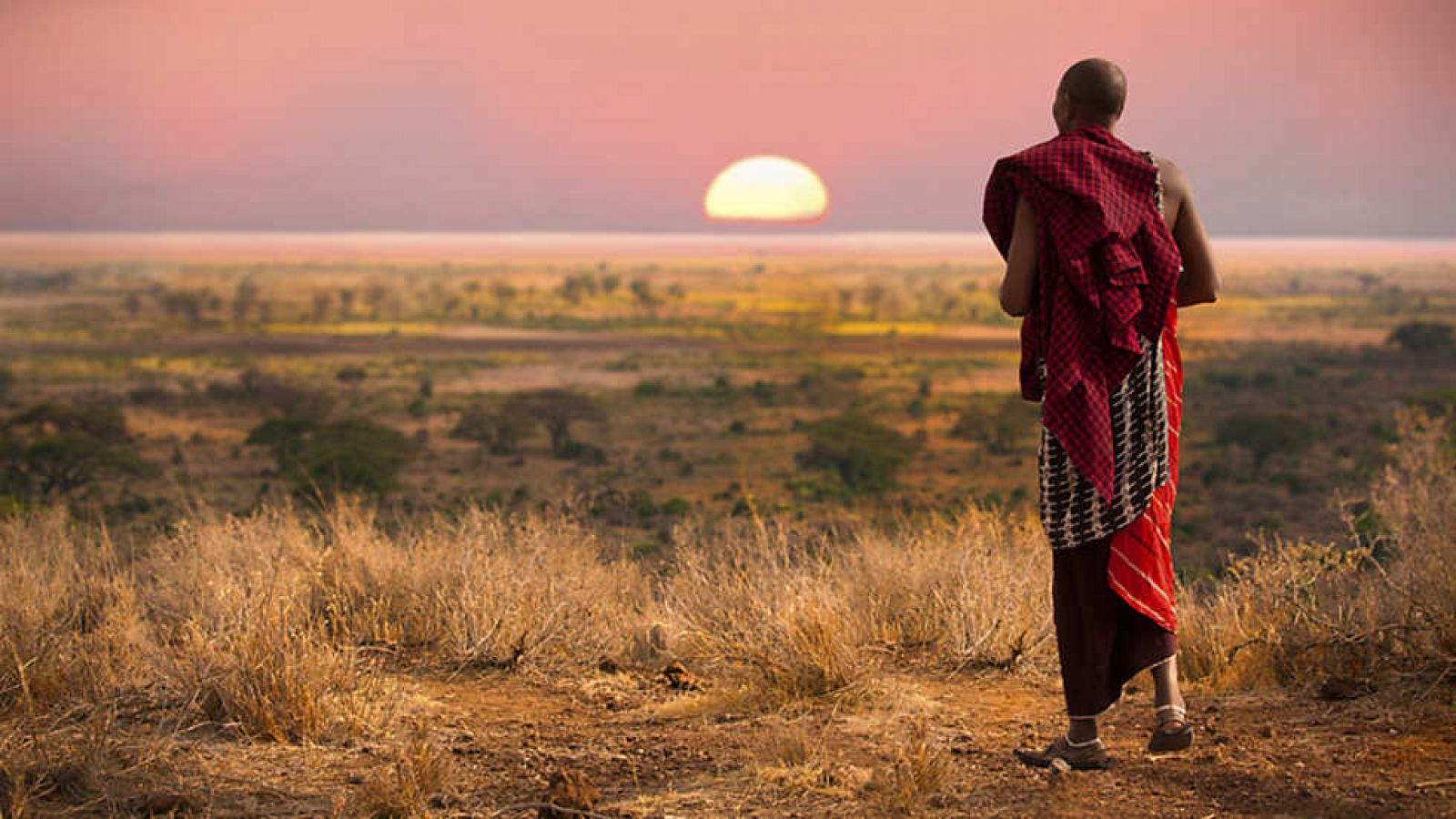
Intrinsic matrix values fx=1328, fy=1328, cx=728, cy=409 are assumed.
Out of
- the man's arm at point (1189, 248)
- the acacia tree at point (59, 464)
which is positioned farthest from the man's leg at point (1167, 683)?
the acacia tree at point (59, 464)

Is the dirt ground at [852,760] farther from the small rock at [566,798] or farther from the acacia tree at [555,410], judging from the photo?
the acacia tree at [555,410]

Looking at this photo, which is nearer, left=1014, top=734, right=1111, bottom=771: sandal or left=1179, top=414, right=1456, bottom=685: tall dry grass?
left=1014, top=734, right=1111, bottom=771: sandal

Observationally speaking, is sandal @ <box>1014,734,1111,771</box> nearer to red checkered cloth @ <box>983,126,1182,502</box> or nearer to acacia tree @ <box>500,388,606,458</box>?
red checkered cloth @ <box>983,126,1182,502</box>

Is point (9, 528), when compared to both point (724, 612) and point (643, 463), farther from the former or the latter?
point (643, 463)

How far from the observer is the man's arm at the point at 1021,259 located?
3.78 m

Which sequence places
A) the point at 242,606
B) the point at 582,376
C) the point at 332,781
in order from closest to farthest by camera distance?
the point at 332,781 < the point at 242,606 < the point at 582,376

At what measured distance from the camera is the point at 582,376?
44.4 m

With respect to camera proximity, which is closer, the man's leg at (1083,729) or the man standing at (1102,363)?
the man standing at (1102,363)

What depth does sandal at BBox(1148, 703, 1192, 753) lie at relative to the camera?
394 cm

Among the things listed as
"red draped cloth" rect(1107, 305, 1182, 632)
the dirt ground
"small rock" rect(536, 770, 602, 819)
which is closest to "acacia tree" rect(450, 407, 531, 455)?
the dirt ground

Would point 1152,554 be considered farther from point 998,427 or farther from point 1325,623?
point 998,427

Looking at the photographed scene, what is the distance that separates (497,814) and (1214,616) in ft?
11.3

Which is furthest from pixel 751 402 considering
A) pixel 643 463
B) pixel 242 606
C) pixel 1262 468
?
pixel 242 606

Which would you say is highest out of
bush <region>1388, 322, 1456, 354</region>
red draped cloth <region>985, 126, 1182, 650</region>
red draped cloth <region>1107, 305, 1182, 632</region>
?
red draped cloth <region>985, 126, 1182, 650</region>
